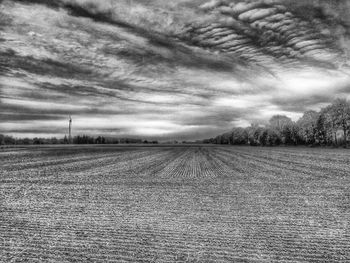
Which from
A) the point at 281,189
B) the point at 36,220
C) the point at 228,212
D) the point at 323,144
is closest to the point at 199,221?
the point at 228,212

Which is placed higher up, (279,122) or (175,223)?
(279,122)

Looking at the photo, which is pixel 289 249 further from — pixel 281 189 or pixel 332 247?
pixel 281 189

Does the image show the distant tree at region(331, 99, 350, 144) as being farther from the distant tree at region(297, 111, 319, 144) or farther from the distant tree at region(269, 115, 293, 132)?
the distant tree at region(269, 115, 293, 132)

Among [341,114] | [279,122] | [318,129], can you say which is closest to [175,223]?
[341,114]

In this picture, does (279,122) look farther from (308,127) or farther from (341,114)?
(341,114)

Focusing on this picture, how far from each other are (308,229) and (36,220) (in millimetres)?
9177

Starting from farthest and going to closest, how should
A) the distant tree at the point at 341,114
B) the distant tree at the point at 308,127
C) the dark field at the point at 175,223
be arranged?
the distant tree at the point at 308,127 < the distant tree at the point at 341,114 < the dark field at the point at 175,223

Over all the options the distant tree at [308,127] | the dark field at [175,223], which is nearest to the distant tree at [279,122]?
the distant tree at [308,127]

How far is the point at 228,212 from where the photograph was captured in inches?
433

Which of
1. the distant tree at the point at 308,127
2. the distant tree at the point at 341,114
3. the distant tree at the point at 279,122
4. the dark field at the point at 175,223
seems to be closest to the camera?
the dark field at the point at 175,223

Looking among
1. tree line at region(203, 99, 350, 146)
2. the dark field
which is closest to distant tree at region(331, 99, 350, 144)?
tree line at region(203, 99, 350, 146)

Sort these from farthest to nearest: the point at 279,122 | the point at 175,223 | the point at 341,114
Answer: the point at 279,122 < the point at 341,114 < the point at 175,223

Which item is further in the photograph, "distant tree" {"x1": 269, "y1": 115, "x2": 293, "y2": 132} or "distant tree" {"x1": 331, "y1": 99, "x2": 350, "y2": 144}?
"distant tree" {"x1": 269, "y1": 115, "x2": 293, "y2": 132}

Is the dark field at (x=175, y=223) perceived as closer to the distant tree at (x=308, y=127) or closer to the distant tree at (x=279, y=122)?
the distant tree at (x=308, y=127)
